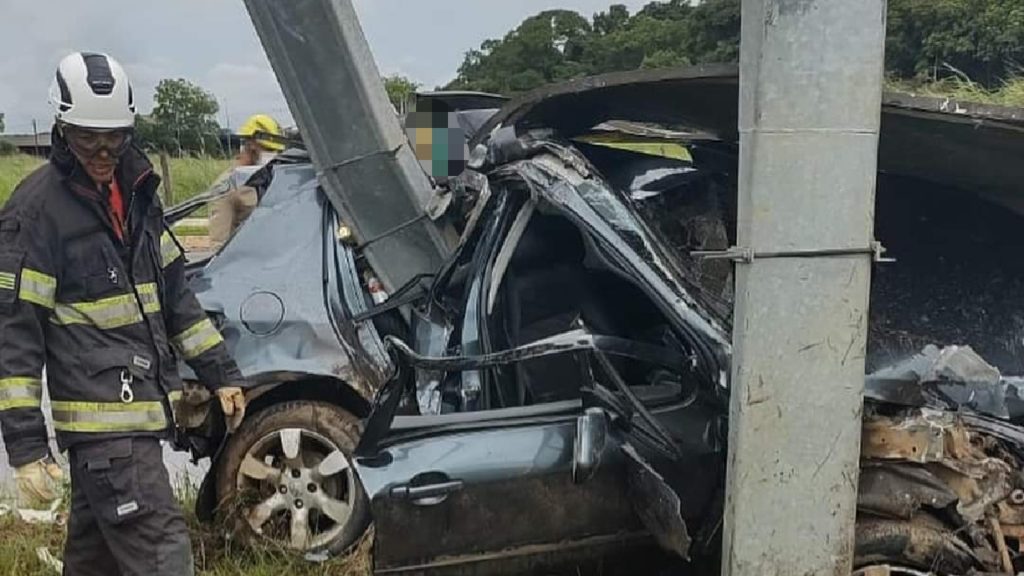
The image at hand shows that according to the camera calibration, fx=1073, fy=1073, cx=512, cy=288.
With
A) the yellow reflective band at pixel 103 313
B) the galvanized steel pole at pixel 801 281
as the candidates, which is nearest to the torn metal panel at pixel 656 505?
the galvanized steel pole at pixel 801 281

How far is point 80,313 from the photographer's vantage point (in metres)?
3.04

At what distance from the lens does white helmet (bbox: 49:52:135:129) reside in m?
2.95

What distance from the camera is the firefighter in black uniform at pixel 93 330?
2906mm

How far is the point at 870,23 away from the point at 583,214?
3.20ft

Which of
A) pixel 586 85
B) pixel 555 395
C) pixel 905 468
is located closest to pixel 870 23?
pixel 586 85

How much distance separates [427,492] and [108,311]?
1.05 metres

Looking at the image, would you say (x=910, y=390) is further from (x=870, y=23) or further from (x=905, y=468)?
(x=870, y=23)

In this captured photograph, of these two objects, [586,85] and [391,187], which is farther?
[391,187]

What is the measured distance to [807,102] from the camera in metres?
2.71

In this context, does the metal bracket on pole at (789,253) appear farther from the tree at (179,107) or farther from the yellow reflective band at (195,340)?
the tree at (179,107)

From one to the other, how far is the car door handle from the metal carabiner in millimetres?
793

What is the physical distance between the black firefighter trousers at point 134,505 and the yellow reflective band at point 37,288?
43cm

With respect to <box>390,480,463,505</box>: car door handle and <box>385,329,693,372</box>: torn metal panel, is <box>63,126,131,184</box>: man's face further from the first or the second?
<box>390,480,463,505</box>: car door handle

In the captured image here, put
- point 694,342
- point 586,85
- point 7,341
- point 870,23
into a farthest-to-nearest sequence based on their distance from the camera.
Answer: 1. point 586,85
2. point 694,342
3. point 7,341
4. point 870,23
